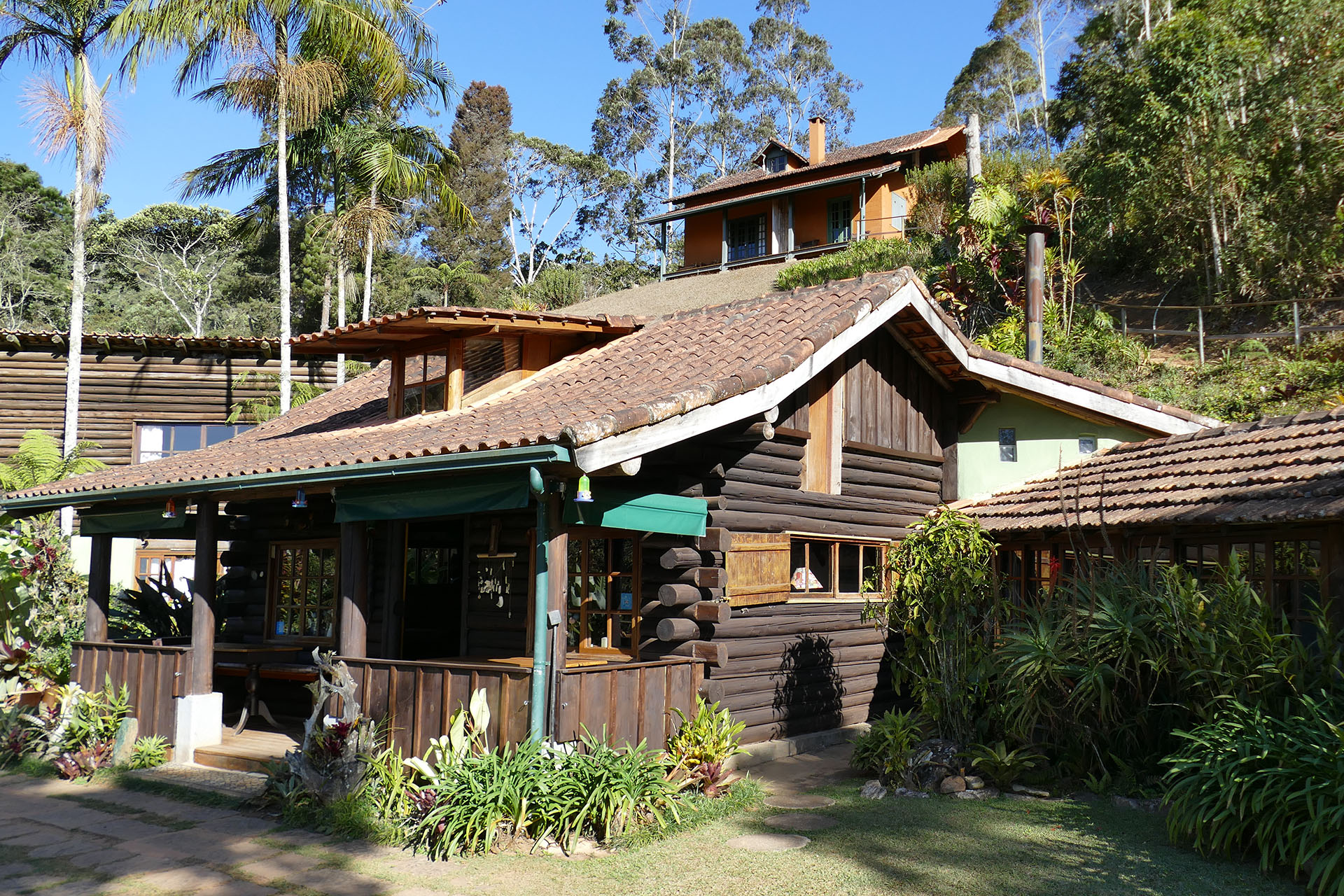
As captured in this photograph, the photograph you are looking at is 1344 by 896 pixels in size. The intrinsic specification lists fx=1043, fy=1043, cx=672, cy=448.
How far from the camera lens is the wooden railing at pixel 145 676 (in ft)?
35.9

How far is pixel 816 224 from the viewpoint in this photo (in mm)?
40500

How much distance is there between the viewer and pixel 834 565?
1209 centimetres

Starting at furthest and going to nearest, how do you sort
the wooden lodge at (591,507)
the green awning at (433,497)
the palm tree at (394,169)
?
the palm tree at (394,169)
the wooden lodge at (591,507)
the green awning at (433,497)

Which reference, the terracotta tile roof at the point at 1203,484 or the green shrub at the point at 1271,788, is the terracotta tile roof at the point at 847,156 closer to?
the terracotta tile roof at the point at 1203,484

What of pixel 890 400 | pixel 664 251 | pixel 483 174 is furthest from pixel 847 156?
pixel 890 400

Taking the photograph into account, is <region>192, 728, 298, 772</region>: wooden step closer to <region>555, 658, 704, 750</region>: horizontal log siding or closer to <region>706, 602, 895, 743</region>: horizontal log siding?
<region>555, 658, 704, 750</region>: horizontal log siding

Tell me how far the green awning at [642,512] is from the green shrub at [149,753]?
5665 millimetres

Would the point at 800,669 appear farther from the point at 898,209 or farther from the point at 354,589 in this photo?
the point at 898,209

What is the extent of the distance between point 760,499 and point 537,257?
43.6 metres

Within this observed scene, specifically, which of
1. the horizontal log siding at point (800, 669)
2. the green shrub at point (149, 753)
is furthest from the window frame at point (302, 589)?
the horizontal log siding at point (800, 669)

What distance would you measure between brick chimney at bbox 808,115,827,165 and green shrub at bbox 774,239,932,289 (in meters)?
8.73

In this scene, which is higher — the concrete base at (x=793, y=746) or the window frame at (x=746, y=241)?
the window frame at (x=746, y=241)

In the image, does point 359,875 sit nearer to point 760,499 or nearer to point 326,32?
point 760,499

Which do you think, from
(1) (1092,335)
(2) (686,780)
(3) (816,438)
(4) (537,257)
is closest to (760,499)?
(3) (816,438)
